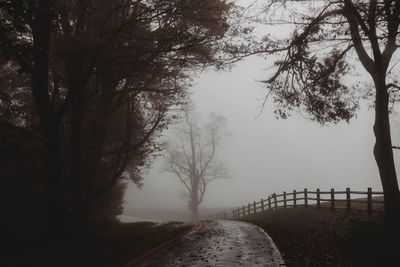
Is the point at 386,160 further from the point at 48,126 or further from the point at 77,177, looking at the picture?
the point at 48,126

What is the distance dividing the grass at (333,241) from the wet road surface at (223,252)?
1.42 feet

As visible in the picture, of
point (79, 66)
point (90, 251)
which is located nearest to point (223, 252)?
point (90, 251)

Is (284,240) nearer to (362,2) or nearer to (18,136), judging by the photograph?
(362,2)

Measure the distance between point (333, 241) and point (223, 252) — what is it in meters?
4.09

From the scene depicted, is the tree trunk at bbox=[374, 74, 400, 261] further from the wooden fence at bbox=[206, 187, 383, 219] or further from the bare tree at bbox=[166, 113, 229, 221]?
the bare tree at bbox=[166, 113, 229, 221]

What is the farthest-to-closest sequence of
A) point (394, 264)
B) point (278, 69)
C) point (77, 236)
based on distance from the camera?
point (278, 69), point (77, 236), point (394, 264)

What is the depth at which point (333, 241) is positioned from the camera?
1381 cm

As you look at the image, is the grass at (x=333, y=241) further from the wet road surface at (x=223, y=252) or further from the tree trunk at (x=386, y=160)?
the tree trunk at (x=386, y=160)

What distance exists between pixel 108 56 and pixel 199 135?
3683 cm

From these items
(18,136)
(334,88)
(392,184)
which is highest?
(334,88)

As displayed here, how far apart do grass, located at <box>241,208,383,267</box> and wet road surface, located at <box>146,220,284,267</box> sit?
432mm

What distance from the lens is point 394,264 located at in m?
10.9

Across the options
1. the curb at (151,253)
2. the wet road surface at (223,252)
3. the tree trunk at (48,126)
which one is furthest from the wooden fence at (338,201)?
the tree trunk at (48,126)

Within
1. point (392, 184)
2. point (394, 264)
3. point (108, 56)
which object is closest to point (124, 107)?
point (108, 56)
